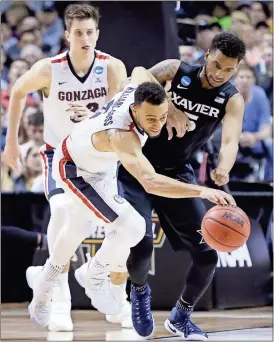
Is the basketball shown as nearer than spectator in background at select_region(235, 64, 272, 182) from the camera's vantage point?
Yes

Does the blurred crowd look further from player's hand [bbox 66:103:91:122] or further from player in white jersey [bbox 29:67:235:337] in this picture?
player in white jersey [bbox 29:67:235:337]

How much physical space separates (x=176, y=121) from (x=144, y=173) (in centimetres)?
66

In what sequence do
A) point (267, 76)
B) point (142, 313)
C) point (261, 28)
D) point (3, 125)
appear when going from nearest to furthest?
point (142, 313), point (3, 125), point (267, 76), point (261, 28)

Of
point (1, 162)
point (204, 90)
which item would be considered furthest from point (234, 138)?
point (1, 162)

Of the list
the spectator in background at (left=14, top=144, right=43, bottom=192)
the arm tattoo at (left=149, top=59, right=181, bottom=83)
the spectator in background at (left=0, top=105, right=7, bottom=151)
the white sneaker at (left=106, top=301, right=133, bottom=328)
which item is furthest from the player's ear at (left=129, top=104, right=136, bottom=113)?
the spectator in background at (left=0, top=105, right=7, bottom=151)

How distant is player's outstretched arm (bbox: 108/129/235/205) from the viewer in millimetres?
4723

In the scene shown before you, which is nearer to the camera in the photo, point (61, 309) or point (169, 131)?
point (169, 131)

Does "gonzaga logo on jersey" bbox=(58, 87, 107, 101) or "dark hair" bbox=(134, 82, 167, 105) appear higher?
"dark hair" bbox=(134, 82, 167, 105)

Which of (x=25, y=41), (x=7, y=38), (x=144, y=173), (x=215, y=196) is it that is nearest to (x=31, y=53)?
(x=25, y=41)

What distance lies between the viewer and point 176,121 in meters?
5.39

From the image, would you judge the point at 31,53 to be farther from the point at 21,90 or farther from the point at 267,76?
the point at 21,90

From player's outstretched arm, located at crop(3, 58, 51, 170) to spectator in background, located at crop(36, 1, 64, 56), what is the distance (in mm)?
5244

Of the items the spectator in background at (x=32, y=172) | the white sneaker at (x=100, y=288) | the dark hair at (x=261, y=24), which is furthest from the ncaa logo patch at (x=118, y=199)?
the dark hair at (x=261, y=24)

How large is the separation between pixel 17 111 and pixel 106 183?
39.7 inches
